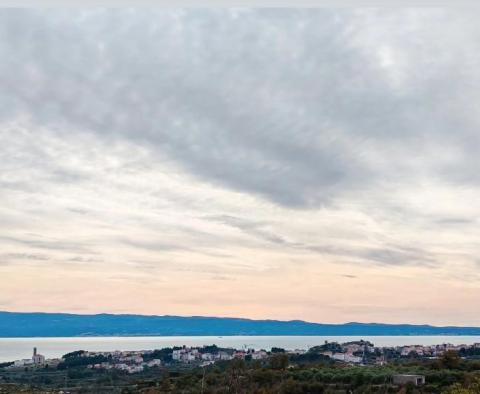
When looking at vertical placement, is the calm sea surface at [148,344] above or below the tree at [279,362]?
below

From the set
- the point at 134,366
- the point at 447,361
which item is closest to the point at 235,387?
the point at 447,361

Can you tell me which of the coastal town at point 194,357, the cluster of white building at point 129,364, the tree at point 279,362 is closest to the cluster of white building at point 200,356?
the coastal town at point 194,357

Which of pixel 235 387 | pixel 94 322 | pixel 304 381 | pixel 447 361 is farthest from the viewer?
pixel 94 322

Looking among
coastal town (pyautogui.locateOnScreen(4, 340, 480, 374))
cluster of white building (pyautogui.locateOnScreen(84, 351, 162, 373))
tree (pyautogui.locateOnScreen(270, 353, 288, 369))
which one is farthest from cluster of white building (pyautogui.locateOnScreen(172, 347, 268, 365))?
tree (pyautogui.locateOnScreen(270, 353, 288, 369))

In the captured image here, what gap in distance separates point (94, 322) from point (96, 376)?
9383cm

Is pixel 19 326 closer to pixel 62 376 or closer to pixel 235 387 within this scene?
pixel 62 376

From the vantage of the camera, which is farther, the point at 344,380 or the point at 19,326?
the point at 19,326

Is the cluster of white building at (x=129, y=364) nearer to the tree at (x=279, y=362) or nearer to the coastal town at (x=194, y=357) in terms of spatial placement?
the coastal town at (x=194, y=357)

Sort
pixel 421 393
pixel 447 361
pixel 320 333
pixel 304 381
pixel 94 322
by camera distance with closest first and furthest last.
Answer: pixel 421 393, pixel 304 381, pixel 447 361, pixel 94 322, pixel 320 333

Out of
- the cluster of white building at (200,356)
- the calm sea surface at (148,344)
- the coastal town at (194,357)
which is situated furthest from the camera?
the calm sea surface at (148,344)

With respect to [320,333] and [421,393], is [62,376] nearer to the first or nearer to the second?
[421,393]

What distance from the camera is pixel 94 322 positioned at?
11600cm

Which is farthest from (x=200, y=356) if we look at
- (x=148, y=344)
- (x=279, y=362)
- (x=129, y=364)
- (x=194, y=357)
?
(x=148, y=344)

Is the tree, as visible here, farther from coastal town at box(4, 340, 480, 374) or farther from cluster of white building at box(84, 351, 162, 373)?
cluster of white building at box(84, 351, 162, 373)
